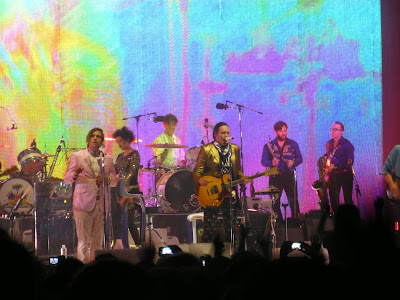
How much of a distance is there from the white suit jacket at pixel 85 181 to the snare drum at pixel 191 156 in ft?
9.09

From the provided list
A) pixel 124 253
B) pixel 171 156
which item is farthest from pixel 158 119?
pixel 124 253

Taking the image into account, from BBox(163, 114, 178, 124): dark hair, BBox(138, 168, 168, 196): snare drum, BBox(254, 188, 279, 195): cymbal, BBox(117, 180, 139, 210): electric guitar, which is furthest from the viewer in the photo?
BBox(163, 114, 178, 124): dark hair

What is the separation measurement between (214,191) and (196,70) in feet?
11.1

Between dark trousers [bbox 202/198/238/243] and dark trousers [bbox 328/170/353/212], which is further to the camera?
dark trousers [bbox 328/170/353/212]

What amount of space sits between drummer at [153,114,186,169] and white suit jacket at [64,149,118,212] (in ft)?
8.85

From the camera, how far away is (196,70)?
39.2 feet

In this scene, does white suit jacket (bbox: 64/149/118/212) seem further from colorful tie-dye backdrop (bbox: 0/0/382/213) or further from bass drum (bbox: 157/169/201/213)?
colorful tie-dye backdrop (bbox: 0/0/382/213)

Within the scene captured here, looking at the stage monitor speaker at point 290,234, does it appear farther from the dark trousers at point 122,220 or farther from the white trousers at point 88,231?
the white trousers at point 88,231

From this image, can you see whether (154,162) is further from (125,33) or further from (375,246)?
(375,246)

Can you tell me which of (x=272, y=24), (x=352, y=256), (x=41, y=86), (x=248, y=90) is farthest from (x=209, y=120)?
(x=352, y=256)

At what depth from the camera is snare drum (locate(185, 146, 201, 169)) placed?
1109 cm

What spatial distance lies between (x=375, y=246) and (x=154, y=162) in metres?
9.18

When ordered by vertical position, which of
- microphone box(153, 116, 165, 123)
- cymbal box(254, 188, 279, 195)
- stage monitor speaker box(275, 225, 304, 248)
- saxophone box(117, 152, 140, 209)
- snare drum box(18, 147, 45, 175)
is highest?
microphone box(153, 116, 165, 123)

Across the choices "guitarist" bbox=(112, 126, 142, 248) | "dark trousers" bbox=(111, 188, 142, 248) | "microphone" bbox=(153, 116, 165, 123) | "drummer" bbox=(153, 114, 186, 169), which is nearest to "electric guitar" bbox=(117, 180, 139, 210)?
"guitarist" bbox=(112, 126, 142, 248)
